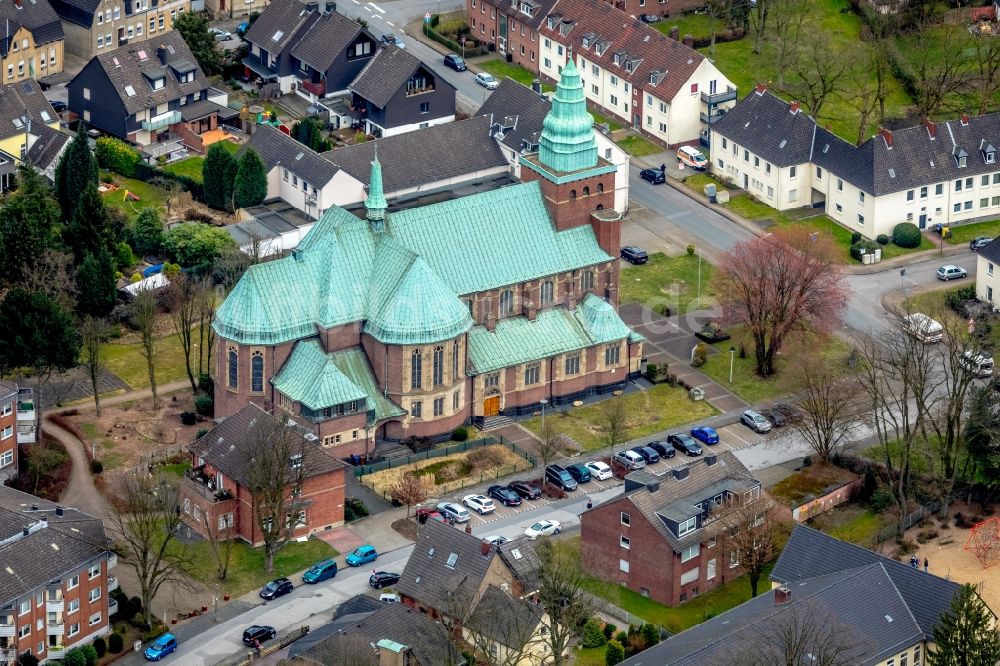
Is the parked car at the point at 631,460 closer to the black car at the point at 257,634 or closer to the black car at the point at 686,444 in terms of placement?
the black car at the point at 686,444

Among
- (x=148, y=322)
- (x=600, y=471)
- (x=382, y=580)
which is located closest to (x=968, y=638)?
(x=600, y=471)

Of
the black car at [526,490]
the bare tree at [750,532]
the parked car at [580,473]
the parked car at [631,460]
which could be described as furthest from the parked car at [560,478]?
the bare tree at [750,532]

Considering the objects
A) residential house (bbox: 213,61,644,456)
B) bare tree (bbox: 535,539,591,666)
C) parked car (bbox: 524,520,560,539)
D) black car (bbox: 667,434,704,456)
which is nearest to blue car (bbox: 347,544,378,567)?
parked car (bbox: 524,520,560,539)

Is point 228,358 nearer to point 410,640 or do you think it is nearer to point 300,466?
point 300,466

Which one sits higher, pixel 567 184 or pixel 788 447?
pixel 567 184

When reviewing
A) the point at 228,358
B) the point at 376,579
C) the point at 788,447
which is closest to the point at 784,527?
the point at 788,447

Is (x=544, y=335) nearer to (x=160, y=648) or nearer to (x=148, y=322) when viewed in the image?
(x=148, y=322)

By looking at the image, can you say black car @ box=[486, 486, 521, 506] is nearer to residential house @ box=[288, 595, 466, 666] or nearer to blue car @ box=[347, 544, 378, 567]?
blue car @ box=[347, 544, 378, 567]
